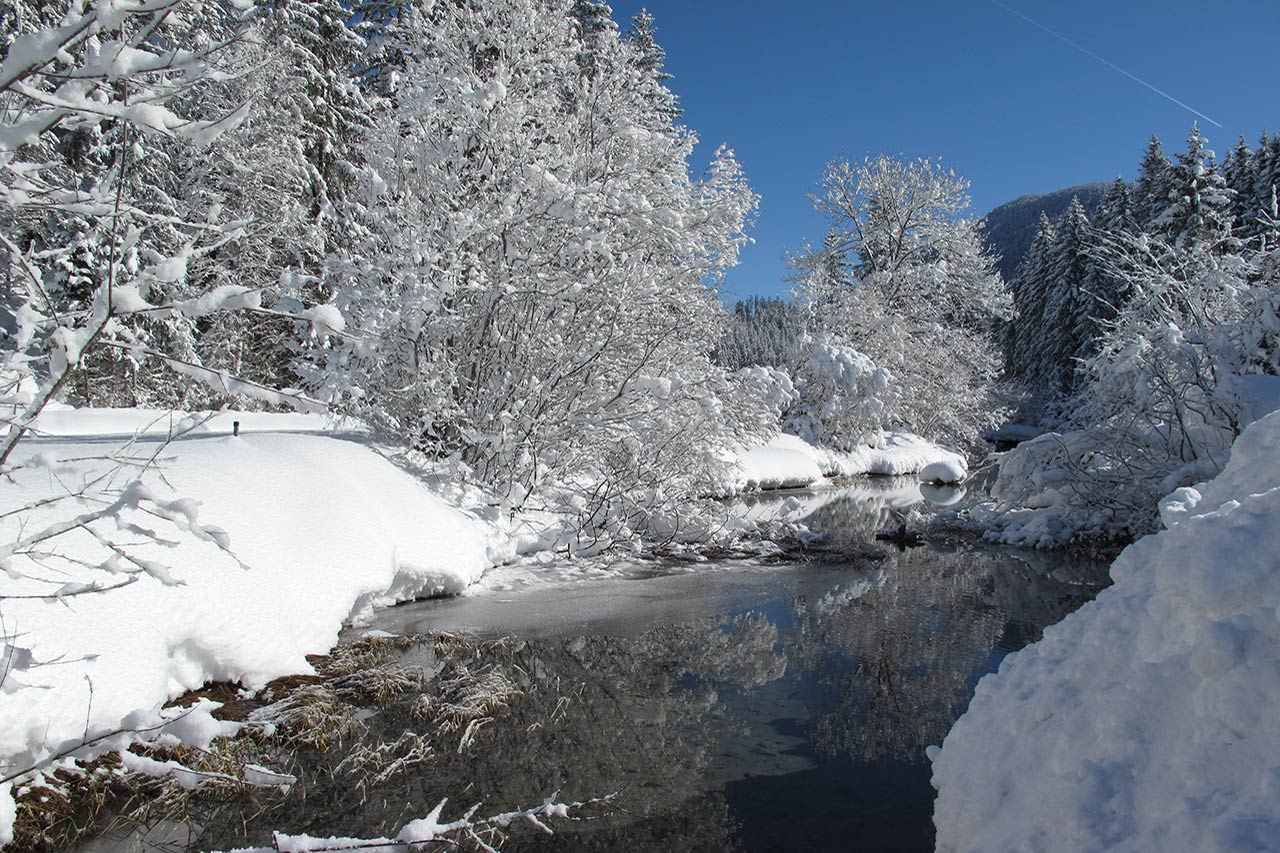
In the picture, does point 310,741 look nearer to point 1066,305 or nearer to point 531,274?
point 531,274

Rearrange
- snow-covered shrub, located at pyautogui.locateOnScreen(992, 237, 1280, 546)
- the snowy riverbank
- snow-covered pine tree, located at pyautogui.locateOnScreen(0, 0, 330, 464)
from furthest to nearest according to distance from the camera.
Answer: snow-covered shrub, located at pyautogui.locateOnScreen(992, 237, 1280, 546) → the snowy riverbank → snow-covered pine tree, located at pyautogui.locateOnScreen(0, 0, 330, 464)

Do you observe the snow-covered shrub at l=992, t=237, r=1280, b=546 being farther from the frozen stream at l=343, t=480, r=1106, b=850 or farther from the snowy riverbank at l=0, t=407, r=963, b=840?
the snowy riverbank at l=0, t=407, r=963, b=840

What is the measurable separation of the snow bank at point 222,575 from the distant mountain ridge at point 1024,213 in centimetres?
9074

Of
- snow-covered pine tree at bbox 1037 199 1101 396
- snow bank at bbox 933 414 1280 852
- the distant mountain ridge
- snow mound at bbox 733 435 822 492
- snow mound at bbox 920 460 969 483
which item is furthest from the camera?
the distant mountain ridge

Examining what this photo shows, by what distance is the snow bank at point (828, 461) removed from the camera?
72.0 feet

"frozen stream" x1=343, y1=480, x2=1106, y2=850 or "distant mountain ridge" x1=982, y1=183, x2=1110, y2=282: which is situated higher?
"distant mountain ridge" x1=982, y1=183, x2=1110, y2=282

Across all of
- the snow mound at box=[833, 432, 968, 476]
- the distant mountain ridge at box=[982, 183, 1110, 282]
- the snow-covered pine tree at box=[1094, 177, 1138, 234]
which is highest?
the distant mountain ridge at box=[982, 183, 1110, 282]

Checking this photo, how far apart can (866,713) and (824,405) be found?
70.1 ft

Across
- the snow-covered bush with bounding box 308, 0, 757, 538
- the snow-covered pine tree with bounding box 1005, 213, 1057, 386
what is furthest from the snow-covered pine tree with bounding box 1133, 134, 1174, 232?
the snow-covered bush with bounding box 308, 0, 757, 538

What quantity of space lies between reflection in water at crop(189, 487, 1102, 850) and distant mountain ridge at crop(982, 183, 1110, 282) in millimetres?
89178

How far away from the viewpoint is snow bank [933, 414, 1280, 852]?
2393 mm

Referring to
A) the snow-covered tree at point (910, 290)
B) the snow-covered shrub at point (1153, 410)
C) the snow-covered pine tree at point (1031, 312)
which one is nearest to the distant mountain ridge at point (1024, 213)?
the snow-covered pine tree at point (1031, 312)

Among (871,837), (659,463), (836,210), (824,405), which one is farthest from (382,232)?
(836,210)

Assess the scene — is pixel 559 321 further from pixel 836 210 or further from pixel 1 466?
pixel 836 210
